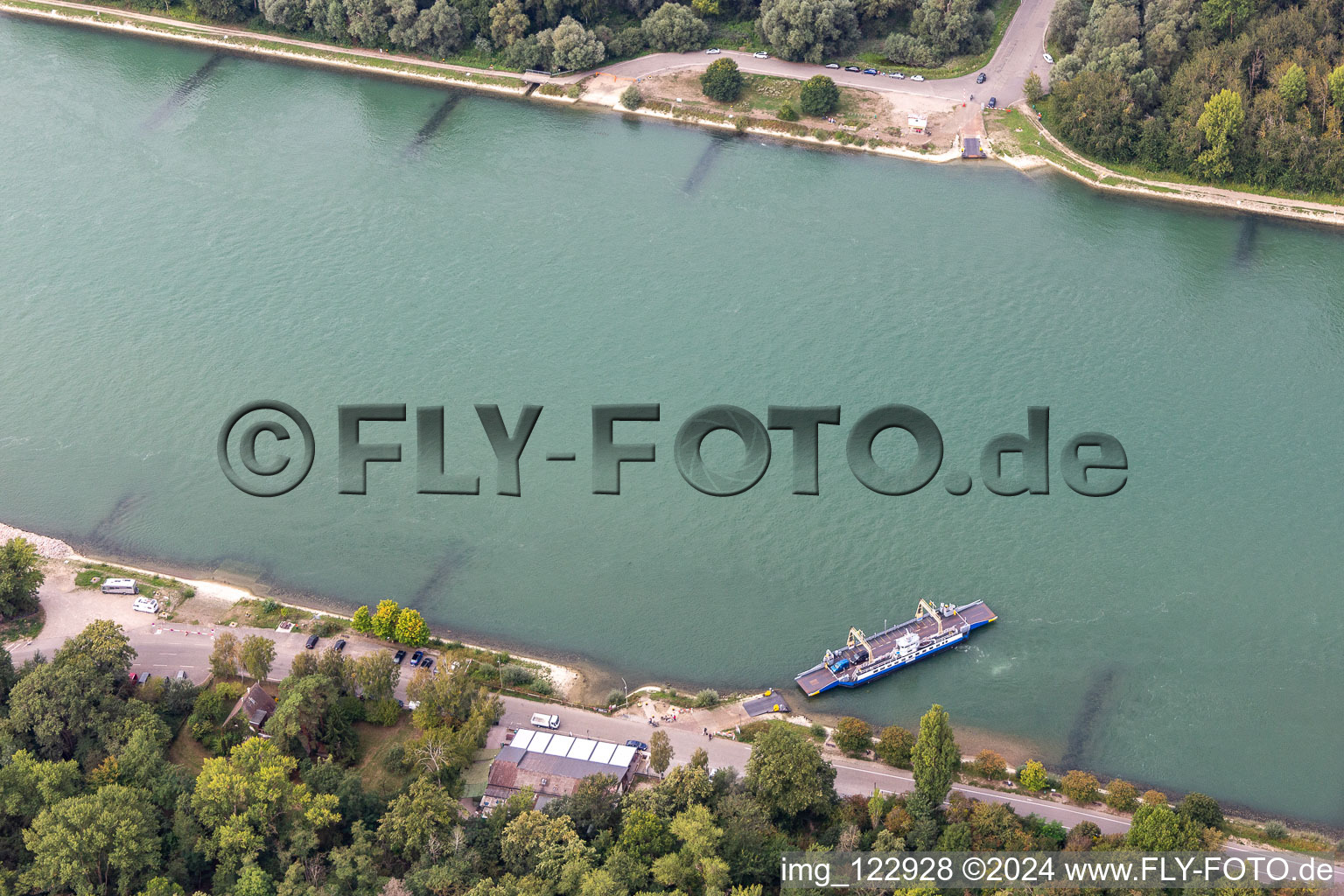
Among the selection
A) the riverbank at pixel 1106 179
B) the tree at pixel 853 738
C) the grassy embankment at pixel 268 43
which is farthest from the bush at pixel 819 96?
the tree at pixel 853 738

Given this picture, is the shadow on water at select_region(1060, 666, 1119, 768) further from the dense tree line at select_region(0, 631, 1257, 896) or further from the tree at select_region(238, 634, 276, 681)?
the tree at select_region(238, 634, 276, 681)

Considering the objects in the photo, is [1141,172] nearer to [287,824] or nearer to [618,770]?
[618,770]

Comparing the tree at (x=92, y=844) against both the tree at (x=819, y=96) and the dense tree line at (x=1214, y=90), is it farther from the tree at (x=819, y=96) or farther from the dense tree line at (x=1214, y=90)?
the dense tree line at (x=1214, y=90)

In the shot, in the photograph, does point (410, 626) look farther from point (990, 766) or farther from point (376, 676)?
point (990, 766)

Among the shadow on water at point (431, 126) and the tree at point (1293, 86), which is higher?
the tree at point (1293, 86)

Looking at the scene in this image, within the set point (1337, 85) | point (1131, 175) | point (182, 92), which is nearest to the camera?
point (1337, 85)

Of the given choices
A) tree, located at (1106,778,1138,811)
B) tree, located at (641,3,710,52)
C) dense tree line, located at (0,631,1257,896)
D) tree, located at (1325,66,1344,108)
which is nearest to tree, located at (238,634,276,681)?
dense tree line, located at (0,631,1257,896)

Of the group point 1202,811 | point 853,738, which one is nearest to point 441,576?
point 853,738
